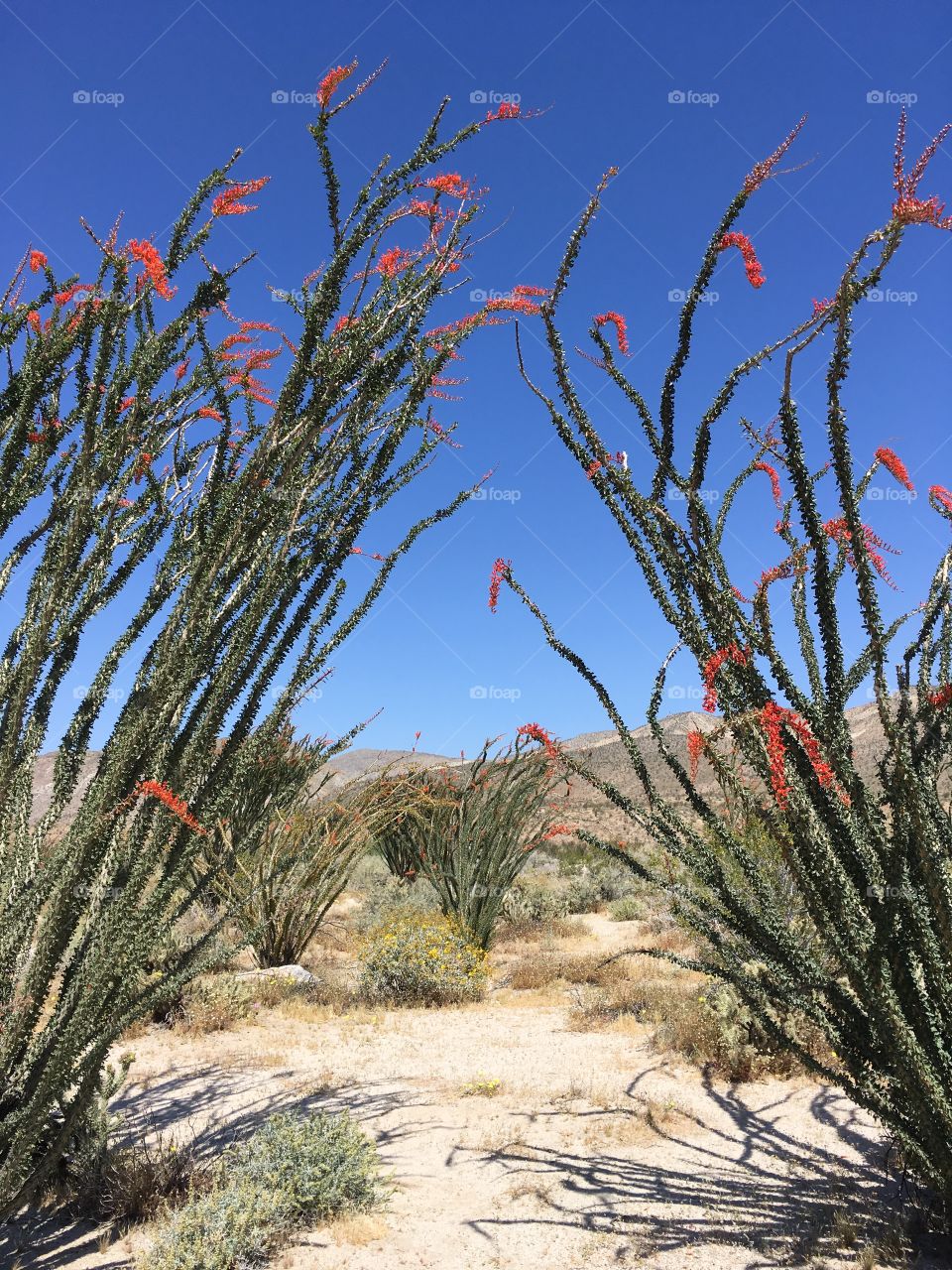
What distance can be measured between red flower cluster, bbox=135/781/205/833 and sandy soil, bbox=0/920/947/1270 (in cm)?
186

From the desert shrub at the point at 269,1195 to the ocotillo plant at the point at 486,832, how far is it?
546 cm

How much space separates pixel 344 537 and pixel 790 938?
2120 mm

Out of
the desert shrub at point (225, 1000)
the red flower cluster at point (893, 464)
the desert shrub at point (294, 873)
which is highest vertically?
the red flower cluster at point (893, 464)

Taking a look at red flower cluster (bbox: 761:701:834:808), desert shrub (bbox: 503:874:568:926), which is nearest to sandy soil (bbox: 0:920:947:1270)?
red flower cluster (bbox: 761:701:834:808)

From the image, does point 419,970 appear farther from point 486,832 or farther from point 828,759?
point 828,759

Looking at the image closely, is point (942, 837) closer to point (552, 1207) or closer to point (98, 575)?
point (552, 1207)

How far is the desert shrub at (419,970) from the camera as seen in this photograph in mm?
7586

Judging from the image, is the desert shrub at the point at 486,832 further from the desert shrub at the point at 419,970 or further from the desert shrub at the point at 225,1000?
the desert shrub at the point at 225,1000

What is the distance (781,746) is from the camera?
243cm

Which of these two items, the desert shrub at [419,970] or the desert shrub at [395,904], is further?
the desert shrub at [395,904]

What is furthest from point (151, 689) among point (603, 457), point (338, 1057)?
point (338, 1057)

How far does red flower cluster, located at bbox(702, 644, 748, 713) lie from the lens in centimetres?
254

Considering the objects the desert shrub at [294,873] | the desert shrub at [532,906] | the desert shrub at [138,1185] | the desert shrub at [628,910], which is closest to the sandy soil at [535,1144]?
the desert shrub at [138,1185]

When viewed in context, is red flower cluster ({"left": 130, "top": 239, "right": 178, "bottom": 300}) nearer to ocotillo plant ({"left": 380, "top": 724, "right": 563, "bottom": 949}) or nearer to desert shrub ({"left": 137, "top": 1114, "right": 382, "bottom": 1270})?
desert shrub ({"left": 137, "top": 1114, "right": 382, "bottom": 1270})
